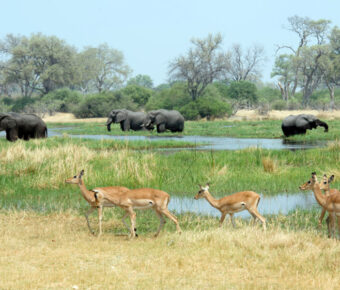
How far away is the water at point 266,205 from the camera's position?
10477 millimetres

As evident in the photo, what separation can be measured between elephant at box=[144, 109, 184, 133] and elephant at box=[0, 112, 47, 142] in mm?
9620

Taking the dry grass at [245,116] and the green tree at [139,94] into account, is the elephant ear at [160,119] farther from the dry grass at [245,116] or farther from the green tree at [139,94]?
the green tree at [139,94]

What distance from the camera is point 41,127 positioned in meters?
27.0

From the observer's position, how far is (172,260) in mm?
6895

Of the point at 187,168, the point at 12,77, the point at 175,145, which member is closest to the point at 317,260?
the point at 187,168

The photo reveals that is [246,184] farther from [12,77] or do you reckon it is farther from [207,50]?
[12,77]

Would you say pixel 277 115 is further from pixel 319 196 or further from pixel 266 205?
pixel 319 196

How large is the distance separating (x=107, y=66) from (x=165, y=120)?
6734 centimetres

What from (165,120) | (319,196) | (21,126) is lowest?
(319,196)

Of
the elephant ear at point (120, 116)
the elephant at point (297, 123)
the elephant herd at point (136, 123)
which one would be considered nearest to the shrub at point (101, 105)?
the elephant herd at point (136, 123)

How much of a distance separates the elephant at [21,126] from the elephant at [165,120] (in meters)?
9.62

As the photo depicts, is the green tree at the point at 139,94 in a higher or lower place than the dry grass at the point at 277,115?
higher

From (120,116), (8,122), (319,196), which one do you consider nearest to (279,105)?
(120,116)

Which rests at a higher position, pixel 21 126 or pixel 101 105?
pixel 101 105
